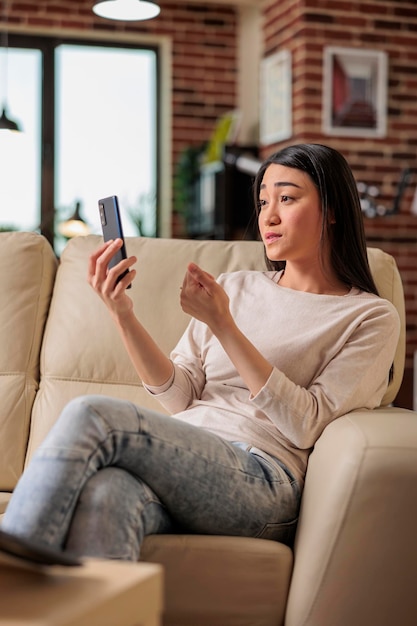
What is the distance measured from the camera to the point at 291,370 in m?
1.90

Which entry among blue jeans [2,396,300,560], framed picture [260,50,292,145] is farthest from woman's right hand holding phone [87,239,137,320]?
framed picture [260,50,292,145]

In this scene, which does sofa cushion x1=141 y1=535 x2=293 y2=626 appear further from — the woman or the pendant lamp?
the pendant lamp

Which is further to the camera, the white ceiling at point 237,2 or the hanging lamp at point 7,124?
the white ceiling at point 237,2

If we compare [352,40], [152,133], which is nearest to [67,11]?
[152,133]

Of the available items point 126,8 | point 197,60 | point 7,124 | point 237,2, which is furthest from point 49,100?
point 126,8

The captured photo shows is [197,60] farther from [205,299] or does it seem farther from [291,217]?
[205,299]

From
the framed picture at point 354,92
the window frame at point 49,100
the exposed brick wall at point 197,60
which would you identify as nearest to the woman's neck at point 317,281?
the framed picture at point 354,92

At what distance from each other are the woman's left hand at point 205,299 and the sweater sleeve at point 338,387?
148 millimetres

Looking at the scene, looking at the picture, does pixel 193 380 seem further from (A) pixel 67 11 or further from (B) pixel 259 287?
(A) pixel 67 11

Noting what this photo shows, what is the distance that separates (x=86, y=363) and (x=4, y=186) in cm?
421

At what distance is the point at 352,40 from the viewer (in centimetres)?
531

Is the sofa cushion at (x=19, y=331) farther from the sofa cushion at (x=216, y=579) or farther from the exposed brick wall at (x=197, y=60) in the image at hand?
the exposed brick wall at (x=197, y=60)

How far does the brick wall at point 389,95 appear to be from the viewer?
5254 millimetres

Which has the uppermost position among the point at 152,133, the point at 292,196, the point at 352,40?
the point at 352,40
